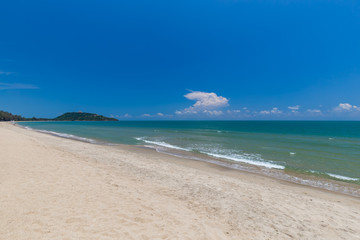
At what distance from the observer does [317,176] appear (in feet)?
44.4

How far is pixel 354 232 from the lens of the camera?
6.03m

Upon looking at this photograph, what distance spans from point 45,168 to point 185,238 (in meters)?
9.91

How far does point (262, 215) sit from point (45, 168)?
12179 mm

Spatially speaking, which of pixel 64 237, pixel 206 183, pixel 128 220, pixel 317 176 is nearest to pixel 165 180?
pixel 206 183

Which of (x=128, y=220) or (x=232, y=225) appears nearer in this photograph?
(x=128, y=220)

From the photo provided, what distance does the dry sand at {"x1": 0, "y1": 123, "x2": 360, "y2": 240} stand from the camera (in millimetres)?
4893

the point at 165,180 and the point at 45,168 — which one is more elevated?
the point at 45,168

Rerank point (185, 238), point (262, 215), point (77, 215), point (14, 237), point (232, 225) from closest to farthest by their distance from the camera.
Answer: point (14, 237) → point (185, 238) → point (77, 215) → point (232, 225) → point (262, 215)

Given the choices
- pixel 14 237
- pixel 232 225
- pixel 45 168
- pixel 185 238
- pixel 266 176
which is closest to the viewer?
pixel 14 237

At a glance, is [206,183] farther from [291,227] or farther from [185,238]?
[185,238]

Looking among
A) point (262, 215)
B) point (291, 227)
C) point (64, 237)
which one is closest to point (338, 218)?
point (291, 227)

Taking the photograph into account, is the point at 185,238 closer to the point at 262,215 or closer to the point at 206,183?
the point at 262,215

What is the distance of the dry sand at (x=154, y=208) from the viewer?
4893mm

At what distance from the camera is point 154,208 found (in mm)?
6395
